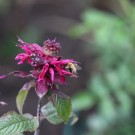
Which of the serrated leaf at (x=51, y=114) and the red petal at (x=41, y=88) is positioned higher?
the red petal at (x=41, y=88)

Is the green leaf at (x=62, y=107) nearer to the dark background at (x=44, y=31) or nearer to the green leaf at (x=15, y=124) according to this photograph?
the green leaf at (x=15, y=124)

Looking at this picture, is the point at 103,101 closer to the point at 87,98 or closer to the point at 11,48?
the point at 87,98

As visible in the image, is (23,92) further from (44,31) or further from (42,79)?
(44,31)

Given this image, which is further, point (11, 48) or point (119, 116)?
point (11, 48)

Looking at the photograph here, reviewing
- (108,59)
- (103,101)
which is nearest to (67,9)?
(108,59)

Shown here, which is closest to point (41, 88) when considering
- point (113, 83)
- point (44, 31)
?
point (113, 83)

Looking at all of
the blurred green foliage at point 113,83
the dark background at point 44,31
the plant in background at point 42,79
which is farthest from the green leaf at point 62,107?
the dark background at point 44,31
